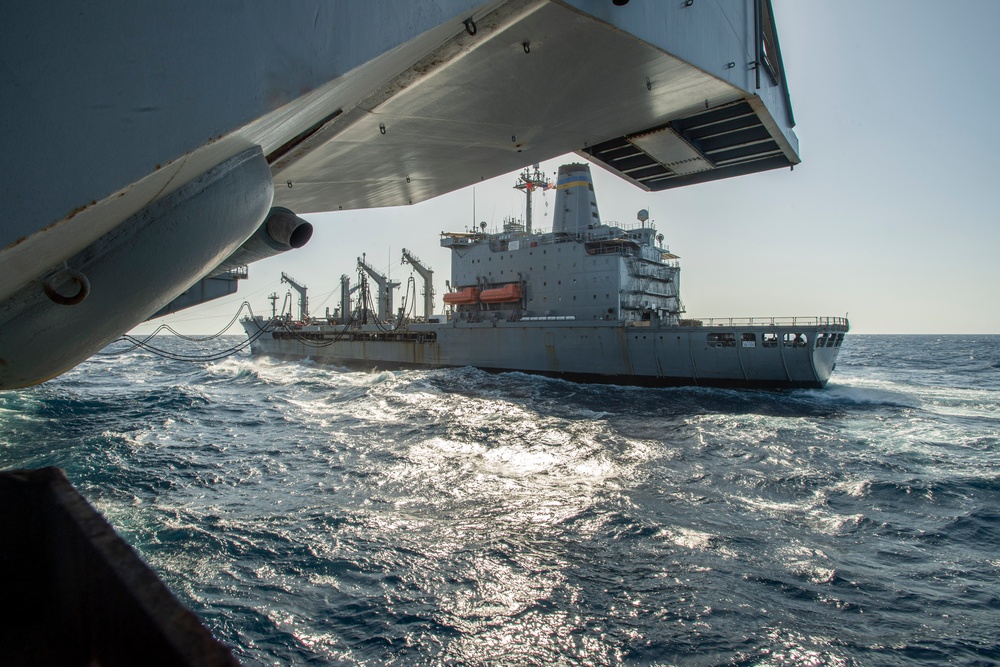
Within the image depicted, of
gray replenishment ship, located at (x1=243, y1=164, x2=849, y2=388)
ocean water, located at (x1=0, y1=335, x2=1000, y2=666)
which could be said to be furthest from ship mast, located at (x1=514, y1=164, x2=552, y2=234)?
ocean water, located at (x1=0, y1=335, x2=1000, y2=666)

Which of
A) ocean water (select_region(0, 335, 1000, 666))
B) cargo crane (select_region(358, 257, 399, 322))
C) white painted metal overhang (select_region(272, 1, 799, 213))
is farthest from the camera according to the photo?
cargo crane (select_region(358, 257, 399, 322))

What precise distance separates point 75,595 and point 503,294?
26.1 metres

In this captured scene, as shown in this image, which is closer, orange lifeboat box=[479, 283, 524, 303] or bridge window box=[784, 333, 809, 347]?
bridge window box=[784, 333, 809, 347]

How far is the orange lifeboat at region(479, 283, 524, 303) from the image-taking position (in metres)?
27.6

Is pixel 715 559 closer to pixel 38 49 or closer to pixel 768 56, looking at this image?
pixel 768 56

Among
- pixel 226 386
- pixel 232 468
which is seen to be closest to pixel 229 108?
pixel 232 468

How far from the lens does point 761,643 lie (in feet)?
→ 13.3

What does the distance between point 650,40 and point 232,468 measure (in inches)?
340

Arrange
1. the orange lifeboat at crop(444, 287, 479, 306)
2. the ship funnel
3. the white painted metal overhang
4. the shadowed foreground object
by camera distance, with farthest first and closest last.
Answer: the orange lifeboat at crop(444, 287, 479, 306)
the ship funnel
the white painted metal overhang
the shadowed foreground object

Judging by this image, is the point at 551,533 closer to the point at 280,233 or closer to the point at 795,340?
the point at 280,233

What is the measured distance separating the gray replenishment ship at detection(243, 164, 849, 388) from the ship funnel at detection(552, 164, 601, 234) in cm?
6

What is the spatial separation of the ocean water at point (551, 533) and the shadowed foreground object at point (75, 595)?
175cm

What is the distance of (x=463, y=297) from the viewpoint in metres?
29.9

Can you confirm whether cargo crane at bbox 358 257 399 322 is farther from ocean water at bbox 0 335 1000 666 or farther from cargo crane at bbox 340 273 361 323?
ocean water at bbox 0 335 1000 666
